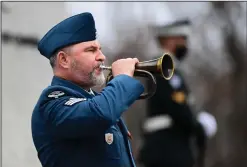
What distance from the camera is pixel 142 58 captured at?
8.89m

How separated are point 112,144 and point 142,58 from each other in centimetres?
585

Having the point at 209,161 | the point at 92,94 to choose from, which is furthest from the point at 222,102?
the point at 92,94

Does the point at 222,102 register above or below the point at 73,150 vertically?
below

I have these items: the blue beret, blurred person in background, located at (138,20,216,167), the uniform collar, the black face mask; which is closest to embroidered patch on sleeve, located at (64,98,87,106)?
the uniform collar

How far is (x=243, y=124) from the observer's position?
1077 centimetres

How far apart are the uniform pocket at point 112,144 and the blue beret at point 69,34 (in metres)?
0.40

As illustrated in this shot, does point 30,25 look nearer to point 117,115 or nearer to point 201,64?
point 117,115

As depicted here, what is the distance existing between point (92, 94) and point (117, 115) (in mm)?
318

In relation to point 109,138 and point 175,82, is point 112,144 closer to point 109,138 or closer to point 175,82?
point 109,138

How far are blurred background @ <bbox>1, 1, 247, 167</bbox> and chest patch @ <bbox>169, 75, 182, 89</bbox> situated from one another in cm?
112

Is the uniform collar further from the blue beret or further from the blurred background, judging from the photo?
the blurred background

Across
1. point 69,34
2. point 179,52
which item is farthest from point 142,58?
point 69,34

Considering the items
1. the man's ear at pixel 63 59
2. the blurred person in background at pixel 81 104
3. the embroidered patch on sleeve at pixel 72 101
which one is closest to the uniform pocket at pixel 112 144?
the blurred person in background at pixel 81 104

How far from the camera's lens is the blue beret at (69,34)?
311 cm
